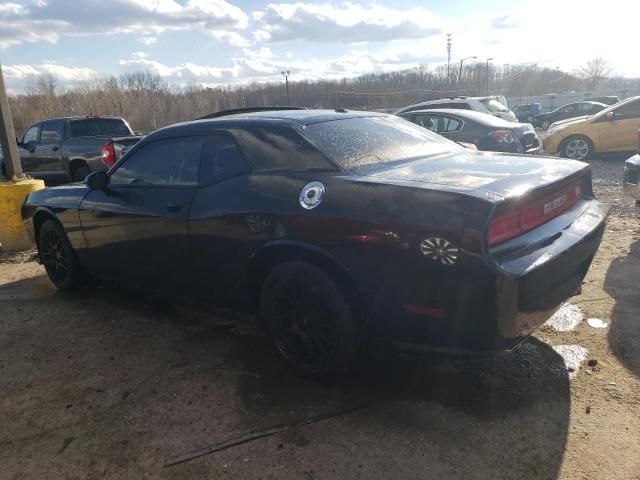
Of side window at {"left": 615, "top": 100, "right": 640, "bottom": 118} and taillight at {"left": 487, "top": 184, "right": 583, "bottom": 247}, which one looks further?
side window at {"left": 615, "top": 100, "right": 640, "bottom": 118}

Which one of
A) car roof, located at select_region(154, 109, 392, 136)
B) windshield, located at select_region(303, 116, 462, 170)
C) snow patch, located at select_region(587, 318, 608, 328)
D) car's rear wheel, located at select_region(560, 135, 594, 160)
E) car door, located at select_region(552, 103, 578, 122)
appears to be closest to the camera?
windshield, located at select_region(303, 116, 462, 170)

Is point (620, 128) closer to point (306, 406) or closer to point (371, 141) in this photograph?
point (371, 141)

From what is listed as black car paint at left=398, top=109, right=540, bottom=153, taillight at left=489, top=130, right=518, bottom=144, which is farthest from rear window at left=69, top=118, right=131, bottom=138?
taillight at left=489, top=130, right=518, bottom=144

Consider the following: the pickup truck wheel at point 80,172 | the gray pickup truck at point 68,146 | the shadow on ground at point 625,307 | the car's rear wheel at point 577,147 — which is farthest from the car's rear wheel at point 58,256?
the car's rear wheel at point 577,147

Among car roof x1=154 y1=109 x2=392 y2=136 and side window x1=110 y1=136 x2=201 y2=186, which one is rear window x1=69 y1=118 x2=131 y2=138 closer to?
side window x1=110 y1=136 x2=201 y2=186

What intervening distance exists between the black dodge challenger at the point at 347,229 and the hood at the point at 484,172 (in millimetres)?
12

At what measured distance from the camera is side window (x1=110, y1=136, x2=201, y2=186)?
357 cm

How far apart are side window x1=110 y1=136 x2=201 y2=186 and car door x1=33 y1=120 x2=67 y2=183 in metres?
7.68

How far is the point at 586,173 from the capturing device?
326 centimetres

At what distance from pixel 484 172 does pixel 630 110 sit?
33.3 ft

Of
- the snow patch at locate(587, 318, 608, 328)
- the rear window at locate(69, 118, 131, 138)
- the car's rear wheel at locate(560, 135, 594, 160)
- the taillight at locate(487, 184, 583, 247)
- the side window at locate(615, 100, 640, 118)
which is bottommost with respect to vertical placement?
the snow patch at locate(587, 318, 608, 328)

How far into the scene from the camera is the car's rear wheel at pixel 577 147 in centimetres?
1159

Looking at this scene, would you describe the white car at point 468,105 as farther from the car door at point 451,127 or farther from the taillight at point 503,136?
the taillight at point 503,136

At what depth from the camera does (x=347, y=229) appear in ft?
8.71
